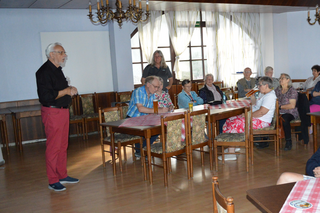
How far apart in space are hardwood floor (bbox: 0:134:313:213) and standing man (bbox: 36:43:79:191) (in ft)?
1.26

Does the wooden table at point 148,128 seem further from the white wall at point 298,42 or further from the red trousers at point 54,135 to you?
the white wall at point 298,42

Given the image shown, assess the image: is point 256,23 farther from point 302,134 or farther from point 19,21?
point 19,21

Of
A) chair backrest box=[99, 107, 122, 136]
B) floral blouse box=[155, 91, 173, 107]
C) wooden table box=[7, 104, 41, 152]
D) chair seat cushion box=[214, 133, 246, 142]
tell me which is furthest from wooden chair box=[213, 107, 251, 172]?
wooden table box=[7, 104, 41, 152]

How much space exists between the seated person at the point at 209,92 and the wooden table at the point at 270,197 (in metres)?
4.66

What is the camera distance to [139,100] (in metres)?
4.84

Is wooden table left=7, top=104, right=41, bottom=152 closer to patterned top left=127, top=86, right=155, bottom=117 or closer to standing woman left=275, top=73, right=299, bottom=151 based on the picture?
patterned top left=127, top=86, right=155, bottom=117

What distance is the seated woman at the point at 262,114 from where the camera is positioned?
471cm

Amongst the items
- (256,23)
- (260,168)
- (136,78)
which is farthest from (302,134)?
(256,23)

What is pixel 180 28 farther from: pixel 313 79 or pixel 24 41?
pixel 24 41

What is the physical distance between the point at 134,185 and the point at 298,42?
7330 millimetres

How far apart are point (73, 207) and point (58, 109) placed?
1.16 m

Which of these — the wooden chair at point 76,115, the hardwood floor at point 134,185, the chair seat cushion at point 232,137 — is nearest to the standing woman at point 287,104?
the hardwood floor at point 134,185

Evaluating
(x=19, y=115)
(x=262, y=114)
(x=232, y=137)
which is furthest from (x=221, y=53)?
(x=19, y=115)

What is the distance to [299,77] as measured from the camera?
9.36 m
